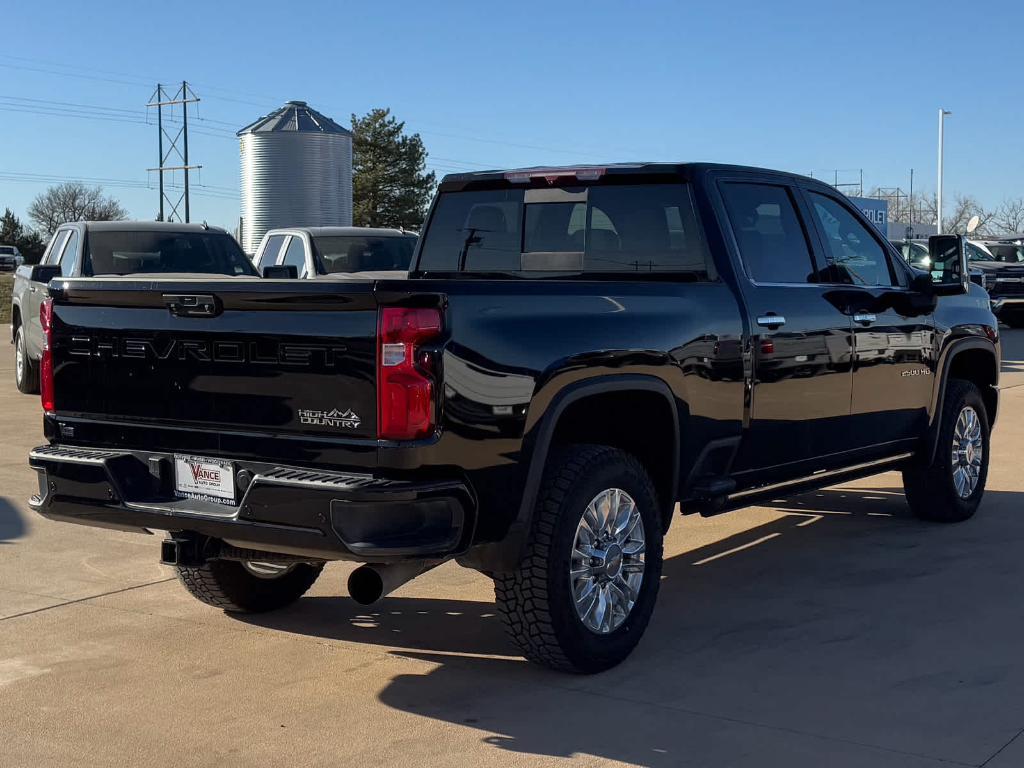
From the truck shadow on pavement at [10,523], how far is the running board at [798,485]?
4013mm

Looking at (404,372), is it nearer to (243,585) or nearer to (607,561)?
(607,561)

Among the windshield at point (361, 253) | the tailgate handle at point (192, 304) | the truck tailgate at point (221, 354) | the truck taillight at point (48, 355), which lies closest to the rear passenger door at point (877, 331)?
the truck tailgate at point (221, 354)

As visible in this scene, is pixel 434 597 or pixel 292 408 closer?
pixel 292 408

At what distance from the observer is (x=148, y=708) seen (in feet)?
15.7

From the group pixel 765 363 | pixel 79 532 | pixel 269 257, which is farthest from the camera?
pixel 269 257

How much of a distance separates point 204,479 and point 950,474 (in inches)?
184

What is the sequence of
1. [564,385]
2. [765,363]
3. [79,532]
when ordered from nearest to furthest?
[564,385]
[765,363]
[79,532]

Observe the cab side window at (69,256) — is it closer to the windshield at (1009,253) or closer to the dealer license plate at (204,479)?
the dealer license plate at (204,479)

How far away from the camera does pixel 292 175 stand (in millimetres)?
27172

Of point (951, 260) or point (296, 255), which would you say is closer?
point (951, 260)

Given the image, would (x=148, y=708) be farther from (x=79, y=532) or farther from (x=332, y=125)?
(x=332, y=125)

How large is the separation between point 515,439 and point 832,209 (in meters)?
2.95

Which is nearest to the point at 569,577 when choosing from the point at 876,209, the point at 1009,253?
the point at 1009,253

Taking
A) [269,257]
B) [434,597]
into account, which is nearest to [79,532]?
[434,597]
